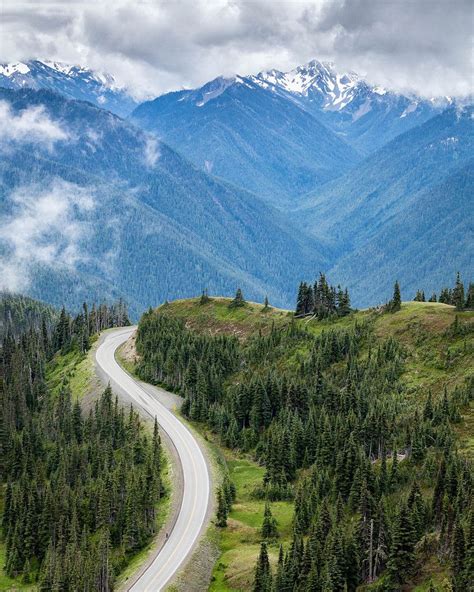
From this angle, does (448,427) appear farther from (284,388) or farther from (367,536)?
(284,388)

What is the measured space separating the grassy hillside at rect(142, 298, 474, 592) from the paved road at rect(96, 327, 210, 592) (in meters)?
4.65

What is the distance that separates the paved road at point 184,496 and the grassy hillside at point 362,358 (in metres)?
4.65

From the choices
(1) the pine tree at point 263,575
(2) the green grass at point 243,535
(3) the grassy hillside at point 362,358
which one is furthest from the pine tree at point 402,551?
(2) the green grass at point 243,535

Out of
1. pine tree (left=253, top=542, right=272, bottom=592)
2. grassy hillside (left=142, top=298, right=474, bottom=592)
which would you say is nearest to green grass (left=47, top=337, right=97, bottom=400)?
grassy hillside (left=142, top=298, right=474, bottom=592)

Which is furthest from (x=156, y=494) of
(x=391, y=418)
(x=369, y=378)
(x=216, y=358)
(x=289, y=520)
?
(x=216, y=358)

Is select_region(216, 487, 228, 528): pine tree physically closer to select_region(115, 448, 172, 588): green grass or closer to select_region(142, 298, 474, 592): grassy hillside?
select_region(142, 298, 474, 592): grassy hillside

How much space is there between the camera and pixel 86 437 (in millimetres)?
141500

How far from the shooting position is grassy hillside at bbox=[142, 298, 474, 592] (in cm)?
8374

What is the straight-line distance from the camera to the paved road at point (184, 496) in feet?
271

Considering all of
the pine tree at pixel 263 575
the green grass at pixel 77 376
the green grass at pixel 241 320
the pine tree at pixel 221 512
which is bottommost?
the pine tree at pixel 263 575

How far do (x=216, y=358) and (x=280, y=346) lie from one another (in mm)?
15447

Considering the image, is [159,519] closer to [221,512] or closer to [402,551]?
[221,512]

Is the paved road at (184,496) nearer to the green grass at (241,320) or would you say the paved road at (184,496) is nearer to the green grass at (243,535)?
the green grass at (243,535)

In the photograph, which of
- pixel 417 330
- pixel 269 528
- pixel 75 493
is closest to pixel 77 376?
pixel 75 493
